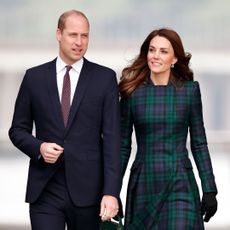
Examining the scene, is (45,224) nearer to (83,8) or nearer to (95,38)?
(83,8)

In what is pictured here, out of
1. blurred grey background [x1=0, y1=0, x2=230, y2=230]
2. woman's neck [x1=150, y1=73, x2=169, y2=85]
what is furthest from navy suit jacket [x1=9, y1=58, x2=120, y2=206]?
blurred grey background [x1=0, y1=0, x2=230, y2=230]

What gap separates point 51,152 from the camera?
17.8 feet

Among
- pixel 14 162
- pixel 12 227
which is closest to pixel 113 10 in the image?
pixel 14 162

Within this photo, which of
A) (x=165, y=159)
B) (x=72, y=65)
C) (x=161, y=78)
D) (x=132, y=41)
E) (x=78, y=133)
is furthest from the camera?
(x=132, y=41)

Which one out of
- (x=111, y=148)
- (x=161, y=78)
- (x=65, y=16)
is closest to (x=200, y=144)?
(x=161, y=78)

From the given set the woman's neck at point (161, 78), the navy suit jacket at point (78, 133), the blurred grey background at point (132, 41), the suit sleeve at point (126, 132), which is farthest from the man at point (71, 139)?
the blurred grey background at point (132, 41)

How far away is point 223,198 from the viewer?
13.2 metres

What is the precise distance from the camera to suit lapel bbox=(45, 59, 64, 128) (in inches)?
220

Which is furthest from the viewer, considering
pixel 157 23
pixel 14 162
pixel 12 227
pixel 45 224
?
pixel 157 23

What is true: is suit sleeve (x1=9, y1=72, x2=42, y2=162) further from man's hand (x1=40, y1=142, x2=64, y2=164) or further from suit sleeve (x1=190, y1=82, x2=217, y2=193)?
suit sleeve (x1=190, y1=82, x2=217, y2=193)

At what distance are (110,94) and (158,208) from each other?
2.15 ft

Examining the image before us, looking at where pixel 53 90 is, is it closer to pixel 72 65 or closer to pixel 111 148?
pixel 72 65

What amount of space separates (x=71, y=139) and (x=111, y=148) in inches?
7.3

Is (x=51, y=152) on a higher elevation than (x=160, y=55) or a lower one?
lower
